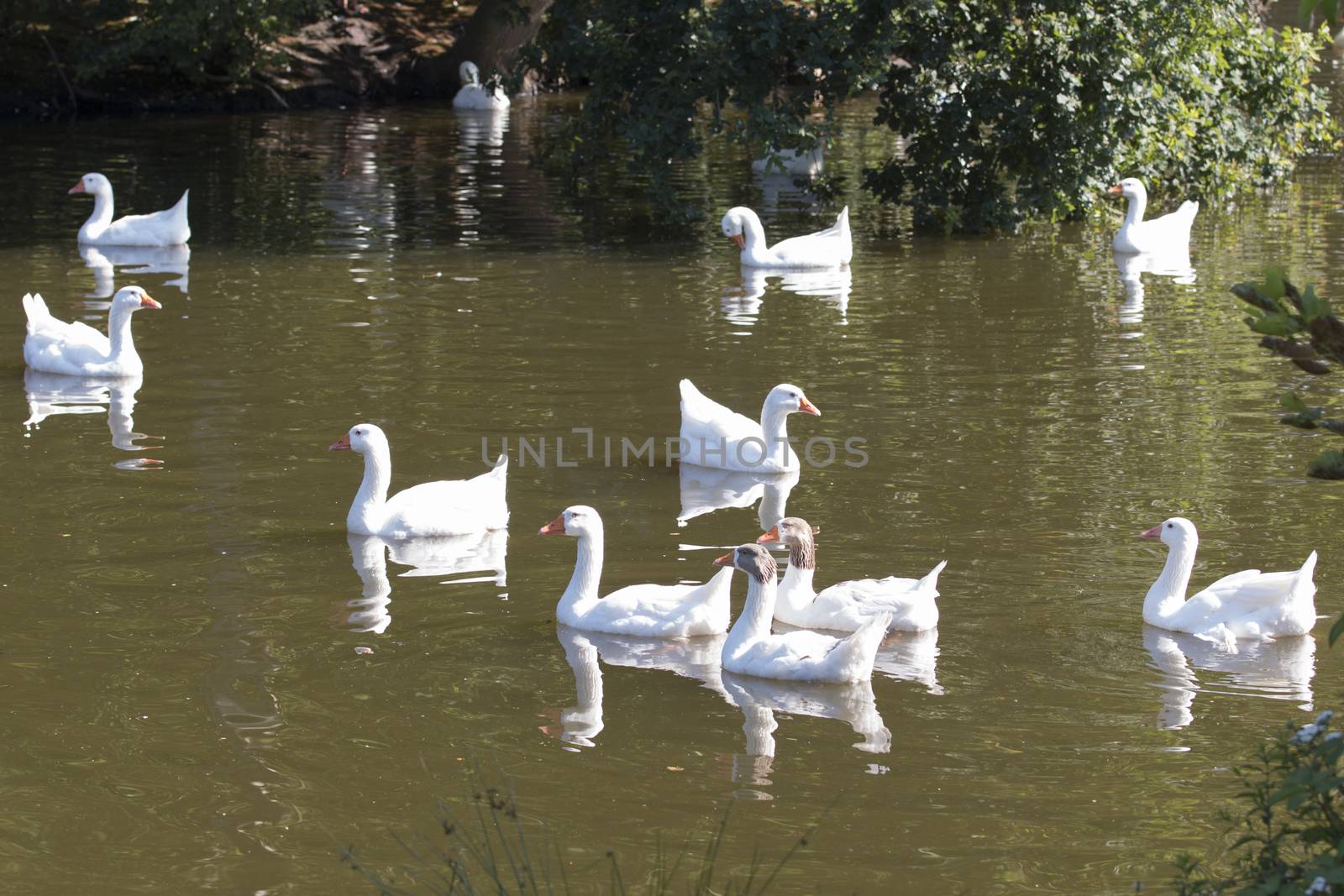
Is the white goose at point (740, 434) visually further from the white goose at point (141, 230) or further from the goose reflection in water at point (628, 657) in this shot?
the white goose at point (141, 230)

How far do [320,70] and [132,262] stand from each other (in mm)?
17446

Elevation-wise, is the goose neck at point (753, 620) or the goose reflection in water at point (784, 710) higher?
the goose neck at point (753, 620)

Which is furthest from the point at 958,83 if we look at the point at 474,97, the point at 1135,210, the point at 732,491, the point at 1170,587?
the point at 474,97

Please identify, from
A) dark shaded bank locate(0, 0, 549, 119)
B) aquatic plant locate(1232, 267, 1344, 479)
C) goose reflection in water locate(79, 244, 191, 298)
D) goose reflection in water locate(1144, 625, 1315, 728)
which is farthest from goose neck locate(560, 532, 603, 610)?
dark shaded bank locate(0, 0, 549, 119)

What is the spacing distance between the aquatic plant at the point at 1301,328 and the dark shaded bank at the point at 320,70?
29.2 metres

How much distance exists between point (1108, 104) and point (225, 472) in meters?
11.4

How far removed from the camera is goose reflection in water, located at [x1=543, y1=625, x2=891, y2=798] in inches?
283

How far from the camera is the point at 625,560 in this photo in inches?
382

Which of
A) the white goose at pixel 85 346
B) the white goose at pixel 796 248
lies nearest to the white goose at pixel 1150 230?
the white goose at pixel 796 248

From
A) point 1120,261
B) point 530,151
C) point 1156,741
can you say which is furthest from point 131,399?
point 530,151

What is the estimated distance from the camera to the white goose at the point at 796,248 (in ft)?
58.5

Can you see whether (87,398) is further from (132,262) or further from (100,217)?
(100,217)

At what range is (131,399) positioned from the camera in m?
13.1

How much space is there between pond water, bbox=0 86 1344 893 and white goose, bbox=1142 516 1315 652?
139mm
